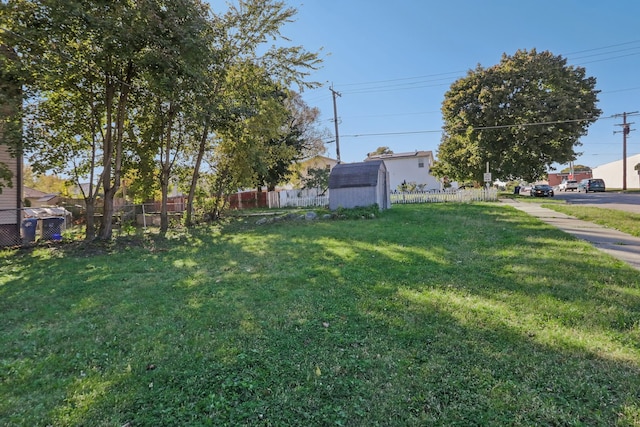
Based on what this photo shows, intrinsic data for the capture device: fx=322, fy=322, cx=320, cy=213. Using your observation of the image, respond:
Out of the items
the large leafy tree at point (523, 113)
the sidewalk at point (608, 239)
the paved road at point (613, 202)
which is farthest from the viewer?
the large leafy tree at point (523, 113)

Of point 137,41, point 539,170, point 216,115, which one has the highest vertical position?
point 137,41

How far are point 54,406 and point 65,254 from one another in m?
7.85

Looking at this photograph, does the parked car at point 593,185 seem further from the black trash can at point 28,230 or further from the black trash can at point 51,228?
the black trash can at point 28,230

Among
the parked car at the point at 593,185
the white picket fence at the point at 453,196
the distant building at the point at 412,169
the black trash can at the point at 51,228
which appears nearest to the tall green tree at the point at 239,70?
the black trash can at the point at 51,228

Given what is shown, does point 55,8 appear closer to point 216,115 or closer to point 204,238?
point 216,115

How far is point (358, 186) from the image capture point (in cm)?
1636

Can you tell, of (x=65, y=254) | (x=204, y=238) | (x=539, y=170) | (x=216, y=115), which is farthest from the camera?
(x=539, y=170)

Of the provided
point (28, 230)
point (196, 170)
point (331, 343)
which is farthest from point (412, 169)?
point (331, 343)

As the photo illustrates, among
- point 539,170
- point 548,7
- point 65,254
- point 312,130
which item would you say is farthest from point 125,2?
point 539,170

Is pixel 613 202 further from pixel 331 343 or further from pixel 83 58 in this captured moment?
pixel 83 58

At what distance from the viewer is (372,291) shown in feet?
15.1

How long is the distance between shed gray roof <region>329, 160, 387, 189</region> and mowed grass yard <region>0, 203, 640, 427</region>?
33.2 feet

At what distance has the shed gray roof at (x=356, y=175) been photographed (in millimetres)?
16219

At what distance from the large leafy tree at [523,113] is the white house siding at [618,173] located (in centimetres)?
2062
